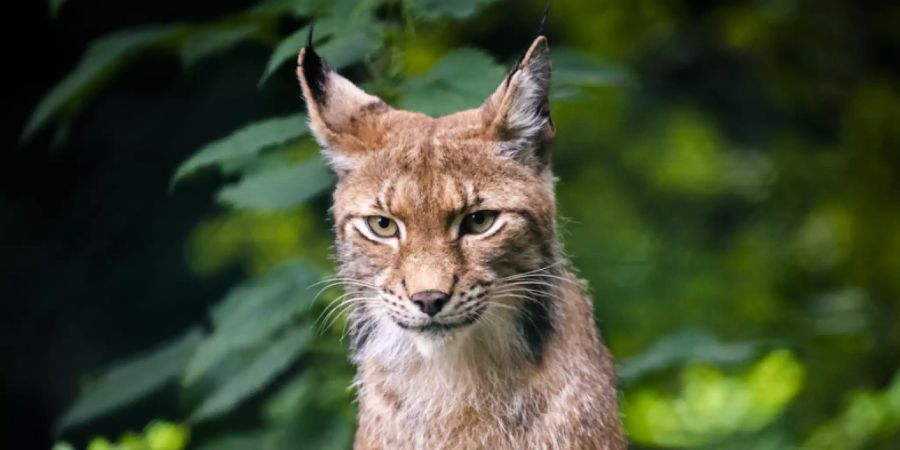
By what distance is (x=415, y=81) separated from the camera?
4.19 m

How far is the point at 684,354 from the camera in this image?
472 cm

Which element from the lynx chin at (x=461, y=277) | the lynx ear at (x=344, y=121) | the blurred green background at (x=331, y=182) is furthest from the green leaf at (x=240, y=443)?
the lynx ear at (x=344, y=121)

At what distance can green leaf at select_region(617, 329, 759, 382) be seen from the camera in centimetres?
466

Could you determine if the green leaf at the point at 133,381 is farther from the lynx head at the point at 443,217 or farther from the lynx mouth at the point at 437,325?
the lynx mouth at the point at 437,325

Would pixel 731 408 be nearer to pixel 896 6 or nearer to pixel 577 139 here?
pixel 577 139

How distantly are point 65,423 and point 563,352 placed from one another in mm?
2308

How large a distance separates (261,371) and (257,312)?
216 millimetres

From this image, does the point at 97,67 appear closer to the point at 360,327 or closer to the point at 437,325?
the point at 360,327

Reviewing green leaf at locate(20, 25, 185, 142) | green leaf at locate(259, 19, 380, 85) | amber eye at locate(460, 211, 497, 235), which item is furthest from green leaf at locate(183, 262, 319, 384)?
amber eye at locate(460, 211, 497, 235)

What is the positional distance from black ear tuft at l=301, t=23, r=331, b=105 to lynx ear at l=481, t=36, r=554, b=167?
1.33ft

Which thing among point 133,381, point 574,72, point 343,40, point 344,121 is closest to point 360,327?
point 344,121

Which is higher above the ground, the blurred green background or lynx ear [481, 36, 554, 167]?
lynx ear [481, 36, 554, 167]

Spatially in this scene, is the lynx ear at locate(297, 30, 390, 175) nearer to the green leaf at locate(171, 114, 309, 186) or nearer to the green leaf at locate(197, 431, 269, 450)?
the green leaf at locate(171, 114, 309, 186)

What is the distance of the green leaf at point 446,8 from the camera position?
3986mm
